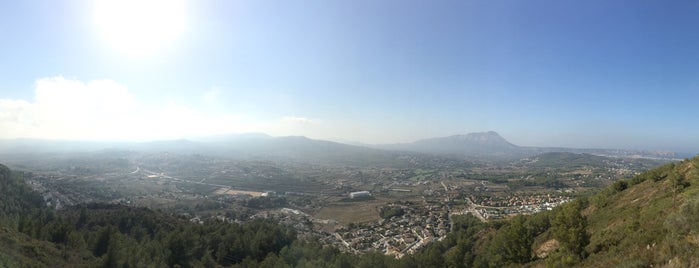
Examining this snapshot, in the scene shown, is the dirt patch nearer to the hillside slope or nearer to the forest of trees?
the forest of trees

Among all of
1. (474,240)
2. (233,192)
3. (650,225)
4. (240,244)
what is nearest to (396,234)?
(474,240)

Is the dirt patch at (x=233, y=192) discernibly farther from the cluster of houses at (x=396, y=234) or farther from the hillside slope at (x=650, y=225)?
the hillside slope at (x=650, y=225)

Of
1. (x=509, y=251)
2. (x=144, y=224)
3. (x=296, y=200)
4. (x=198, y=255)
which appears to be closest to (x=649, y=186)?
(x=509, y=251)

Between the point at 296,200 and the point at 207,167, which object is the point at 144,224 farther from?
the point at 207,167

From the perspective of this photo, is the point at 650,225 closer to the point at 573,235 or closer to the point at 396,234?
the point at 573,235

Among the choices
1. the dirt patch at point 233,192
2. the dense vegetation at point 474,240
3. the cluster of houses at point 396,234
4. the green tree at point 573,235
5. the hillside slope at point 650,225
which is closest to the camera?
the hillside slope at point 650,225

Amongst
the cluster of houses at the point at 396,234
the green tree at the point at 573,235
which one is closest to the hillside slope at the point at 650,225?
the green tree at the point at 573,235

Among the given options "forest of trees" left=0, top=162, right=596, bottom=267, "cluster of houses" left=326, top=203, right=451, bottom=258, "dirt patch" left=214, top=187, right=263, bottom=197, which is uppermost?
"forest of trees" left=0, top=162, right=596, bottom=267

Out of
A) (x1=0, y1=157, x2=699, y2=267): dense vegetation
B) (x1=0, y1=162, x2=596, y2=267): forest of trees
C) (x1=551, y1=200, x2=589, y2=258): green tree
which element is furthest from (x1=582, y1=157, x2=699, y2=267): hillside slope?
(x1=0, y1=162, x2=596, y2=267): forest of trees
